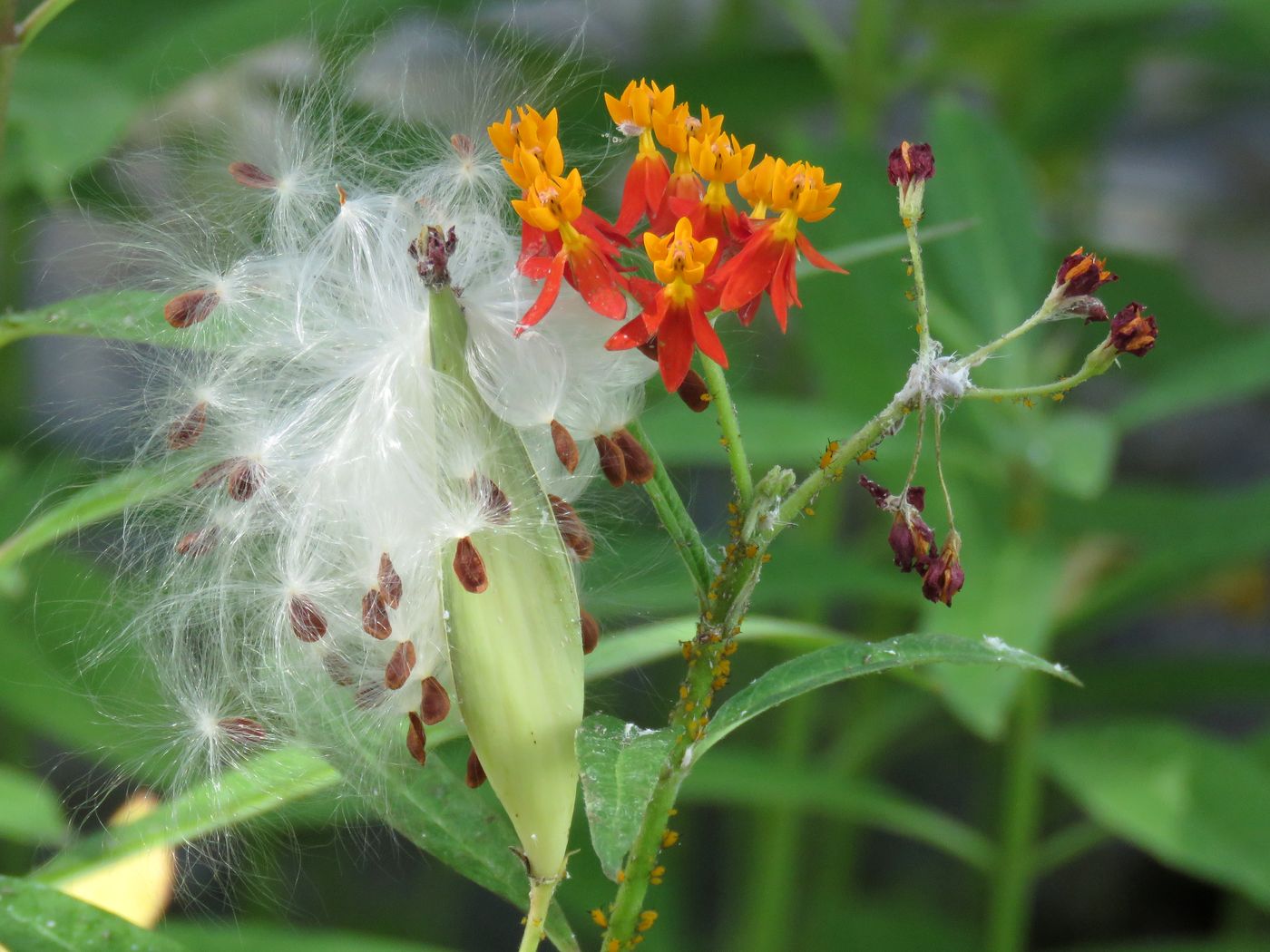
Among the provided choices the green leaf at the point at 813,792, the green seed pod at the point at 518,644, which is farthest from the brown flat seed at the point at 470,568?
the green leaf at the point at 813,792

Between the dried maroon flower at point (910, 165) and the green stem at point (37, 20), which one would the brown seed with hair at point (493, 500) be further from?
the green stem at point (37, 20)

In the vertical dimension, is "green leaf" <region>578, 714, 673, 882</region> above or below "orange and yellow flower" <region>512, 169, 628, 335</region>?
below

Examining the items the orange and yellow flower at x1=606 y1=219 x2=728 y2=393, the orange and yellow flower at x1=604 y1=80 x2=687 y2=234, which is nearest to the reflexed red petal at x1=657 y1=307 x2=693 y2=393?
the orange and yellow flower at x1=606 y1=219 x2=728 y2=393

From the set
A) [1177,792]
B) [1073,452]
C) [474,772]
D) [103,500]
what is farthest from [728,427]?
[1177,792]

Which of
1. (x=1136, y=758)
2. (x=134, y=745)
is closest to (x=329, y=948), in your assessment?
(x=134, y=745)

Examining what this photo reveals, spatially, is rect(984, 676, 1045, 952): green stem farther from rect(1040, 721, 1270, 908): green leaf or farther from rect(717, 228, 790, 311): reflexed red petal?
rect(717, 228, 790, 311): reflexed red petal

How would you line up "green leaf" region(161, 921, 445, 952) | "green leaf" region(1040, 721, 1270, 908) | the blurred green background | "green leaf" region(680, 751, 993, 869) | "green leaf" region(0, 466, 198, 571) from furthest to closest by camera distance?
"green leaf" region(680, 751, 993, 869), "green leaf" region(1040, 721, 1270, 908), the blurred green background, "green leaf" region(161, 921, 445, 952), "green leaf" region(0, 466, 198, 571)

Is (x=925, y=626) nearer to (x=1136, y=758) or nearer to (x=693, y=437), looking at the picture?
(x=693, y=437)

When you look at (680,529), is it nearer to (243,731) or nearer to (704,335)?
(704,335)
